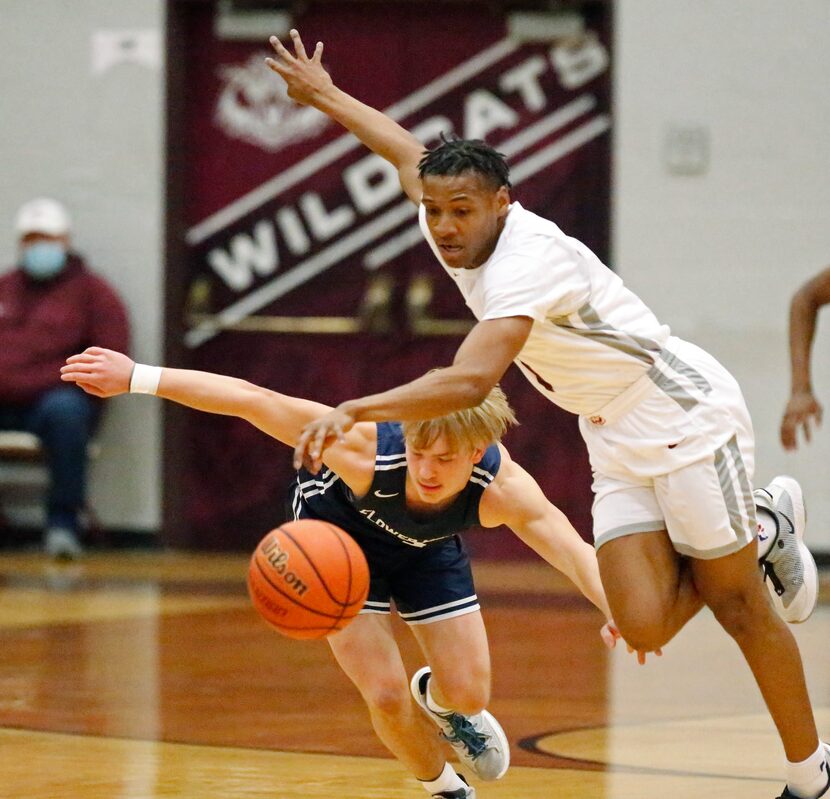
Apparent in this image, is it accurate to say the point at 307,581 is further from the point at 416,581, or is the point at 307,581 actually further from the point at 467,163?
the point at 467,163

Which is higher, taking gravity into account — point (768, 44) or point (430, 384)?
point (768, 44)

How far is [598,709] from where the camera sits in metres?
6.62

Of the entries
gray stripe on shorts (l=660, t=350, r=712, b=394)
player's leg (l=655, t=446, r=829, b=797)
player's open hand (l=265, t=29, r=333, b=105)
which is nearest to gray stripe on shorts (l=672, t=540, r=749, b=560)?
player's leg (l=655, t=446, r=829, b=797)

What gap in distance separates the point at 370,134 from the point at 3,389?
6.73m

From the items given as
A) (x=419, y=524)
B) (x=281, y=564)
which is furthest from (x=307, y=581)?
(x=419, y=524)

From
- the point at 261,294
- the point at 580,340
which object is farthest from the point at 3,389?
the point at 580,340

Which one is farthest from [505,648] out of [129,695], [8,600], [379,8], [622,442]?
[379,8]

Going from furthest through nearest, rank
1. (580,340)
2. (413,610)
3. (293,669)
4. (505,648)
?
1. (505,648)
2. (293,669)
3. (413,610)
4. (580,340)

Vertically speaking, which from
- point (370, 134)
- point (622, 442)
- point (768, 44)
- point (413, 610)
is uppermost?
point (768, 44)

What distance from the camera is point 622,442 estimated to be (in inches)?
186

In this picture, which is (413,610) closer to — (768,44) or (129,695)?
(129,695)

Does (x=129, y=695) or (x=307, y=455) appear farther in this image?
(x=129, y=695)

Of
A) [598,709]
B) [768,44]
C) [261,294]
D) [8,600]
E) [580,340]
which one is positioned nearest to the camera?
[580,340]

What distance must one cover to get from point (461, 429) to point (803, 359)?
132cm
